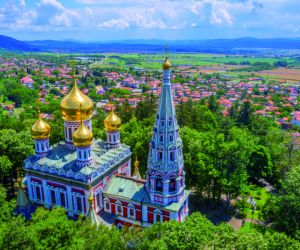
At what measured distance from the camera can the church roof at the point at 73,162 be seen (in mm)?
24625

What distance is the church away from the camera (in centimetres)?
2306

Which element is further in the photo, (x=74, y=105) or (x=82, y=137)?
(x=74, y=105)

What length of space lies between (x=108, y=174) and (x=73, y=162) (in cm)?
325

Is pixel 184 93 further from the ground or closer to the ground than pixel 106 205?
closer to the ground

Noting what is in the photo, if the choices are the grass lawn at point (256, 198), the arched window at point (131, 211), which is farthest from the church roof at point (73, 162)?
the grass lawn at point (256, 198)

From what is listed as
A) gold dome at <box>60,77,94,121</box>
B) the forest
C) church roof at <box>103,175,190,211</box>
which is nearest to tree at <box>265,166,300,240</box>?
the forest

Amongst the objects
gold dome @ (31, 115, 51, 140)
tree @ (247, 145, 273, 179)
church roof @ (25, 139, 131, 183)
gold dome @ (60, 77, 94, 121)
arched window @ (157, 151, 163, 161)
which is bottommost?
tree @ (247, 145, 273, 179)

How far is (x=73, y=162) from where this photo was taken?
26156mm

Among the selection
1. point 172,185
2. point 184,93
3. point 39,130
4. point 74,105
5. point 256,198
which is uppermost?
point 74,105

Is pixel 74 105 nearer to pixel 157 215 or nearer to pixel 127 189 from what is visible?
pixel 127 189

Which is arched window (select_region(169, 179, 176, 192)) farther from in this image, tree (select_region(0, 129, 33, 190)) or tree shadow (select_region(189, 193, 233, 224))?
tree (select_region(0, 129, 33, 190))

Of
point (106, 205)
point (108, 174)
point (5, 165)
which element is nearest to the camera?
point (106, 205)

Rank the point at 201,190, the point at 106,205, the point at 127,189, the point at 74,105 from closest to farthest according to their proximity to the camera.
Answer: the point at 127,189 < the point at 106,205 < the point at 74,105 < the point at 201,190

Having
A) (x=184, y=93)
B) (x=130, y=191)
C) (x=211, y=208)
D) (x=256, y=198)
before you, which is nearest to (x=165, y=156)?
(x=130, y=191)
